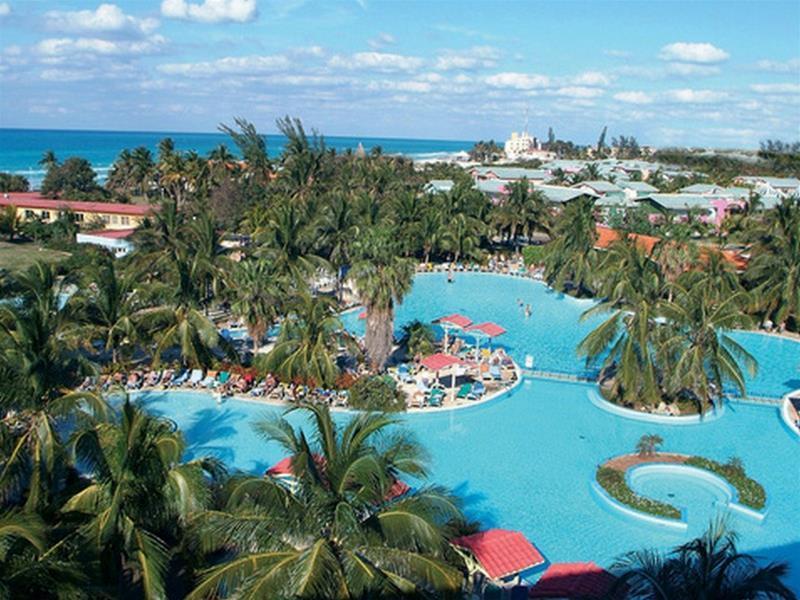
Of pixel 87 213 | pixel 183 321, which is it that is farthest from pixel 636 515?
pixel 87 213

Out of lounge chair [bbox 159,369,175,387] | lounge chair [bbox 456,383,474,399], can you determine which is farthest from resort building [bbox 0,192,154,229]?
lounge chair [bbox 456,383,474,399]

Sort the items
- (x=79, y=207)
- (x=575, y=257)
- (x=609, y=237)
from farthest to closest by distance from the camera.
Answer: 1. (x=79, y=207)
2. (x=609, y=237)
3. (x=575, y=257)

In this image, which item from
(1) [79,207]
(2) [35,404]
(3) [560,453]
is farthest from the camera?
(1) [79,207]

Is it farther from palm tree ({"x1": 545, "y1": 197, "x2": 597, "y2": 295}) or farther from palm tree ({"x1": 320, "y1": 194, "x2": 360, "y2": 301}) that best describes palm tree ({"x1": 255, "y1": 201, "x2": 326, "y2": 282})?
palm tree ({"x1": 545, "y1": 197, "x2": 597, "y2": 295})

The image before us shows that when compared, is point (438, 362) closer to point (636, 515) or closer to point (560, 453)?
point (560, 453)

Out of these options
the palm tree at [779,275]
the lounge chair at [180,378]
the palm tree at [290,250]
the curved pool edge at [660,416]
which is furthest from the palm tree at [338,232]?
the palm tree at [779,275]

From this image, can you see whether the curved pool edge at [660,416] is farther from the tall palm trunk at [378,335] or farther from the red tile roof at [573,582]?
the red tile roof at [573,582]

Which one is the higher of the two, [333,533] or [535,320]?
[333,533]
